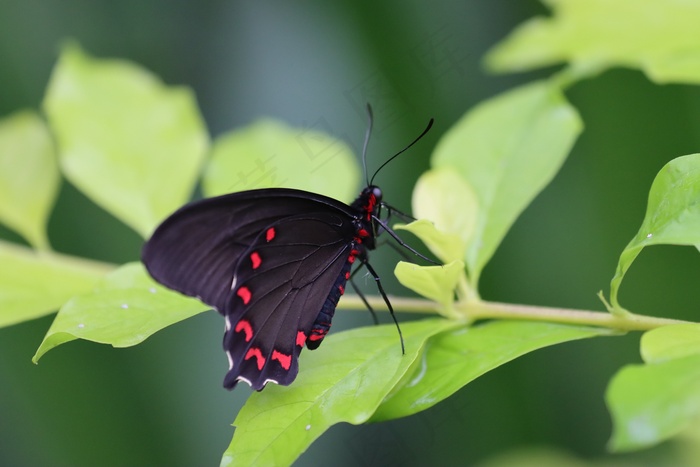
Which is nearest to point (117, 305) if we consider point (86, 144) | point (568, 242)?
point (86, 144)

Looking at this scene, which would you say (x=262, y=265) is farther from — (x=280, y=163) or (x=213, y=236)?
(x=280, y=163)

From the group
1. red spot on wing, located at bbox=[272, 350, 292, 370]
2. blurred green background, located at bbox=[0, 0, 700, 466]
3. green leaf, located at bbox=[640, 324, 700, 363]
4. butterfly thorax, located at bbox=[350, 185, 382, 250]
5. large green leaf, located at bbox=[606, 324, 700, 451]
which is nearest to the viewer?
large green leaf, located at bbox=[606, 324, 700, 451]

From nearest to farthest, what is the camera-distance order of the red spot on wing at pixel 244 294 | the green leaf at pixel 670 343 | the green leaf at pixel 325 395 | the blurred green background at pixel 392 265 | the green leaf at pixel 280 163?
the green leaf at pixel 670 343, the green leaf at pixel 325 395, the red spot on wing at pixel 244 294, the green leaf at pixel 280 163, the blurred green background at pixel 392 265

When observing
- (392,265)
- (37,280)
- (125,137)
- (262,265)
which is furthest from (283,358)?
(392,265)

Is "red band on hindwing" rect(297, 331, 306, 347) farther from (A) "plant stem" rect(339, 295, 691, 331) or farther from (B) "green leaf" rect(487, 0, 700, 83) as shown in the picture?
(B) "green leaf" rect(487, 0, 700, 83)

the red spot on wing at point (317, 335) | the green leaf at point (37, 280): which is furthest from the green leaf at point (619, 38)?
the green leaf at point (37, 280)

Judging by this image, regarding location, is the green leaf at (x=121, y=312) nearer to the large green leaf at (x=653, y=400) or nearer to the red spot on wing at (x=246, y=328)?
the red spot on wing at (x=246, y=328)

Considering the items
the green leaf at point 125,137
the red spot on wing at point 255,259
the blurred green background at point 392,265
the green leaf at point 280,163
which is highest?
the green leaf at point 125,137

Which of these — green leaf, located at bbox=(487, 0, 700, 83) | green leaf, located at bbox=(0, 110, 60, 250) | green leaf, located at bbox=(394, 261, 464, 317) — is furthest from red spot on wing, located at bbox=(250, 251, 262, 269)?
green leaf, located at bbox=(487, 0, 700, 83)
